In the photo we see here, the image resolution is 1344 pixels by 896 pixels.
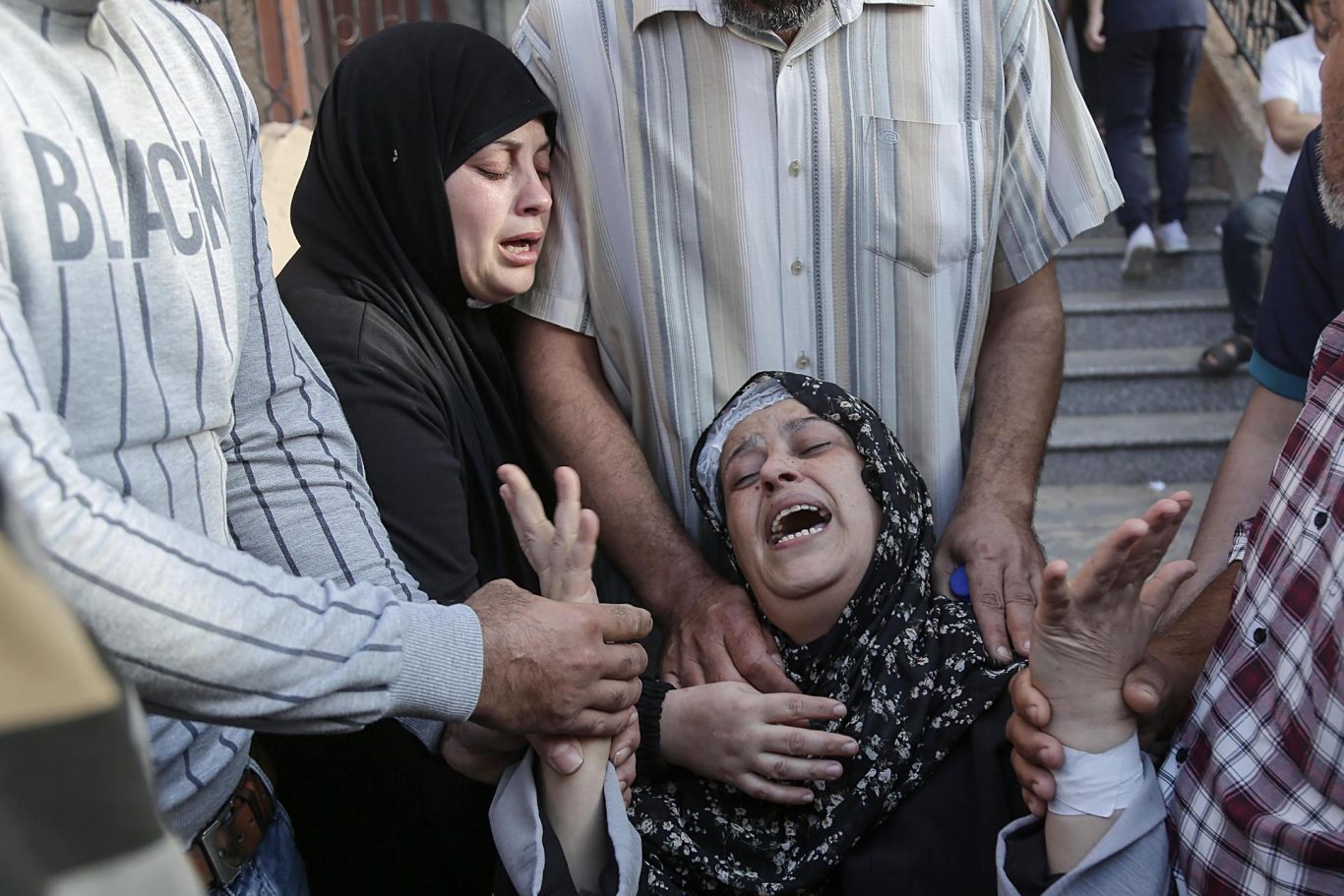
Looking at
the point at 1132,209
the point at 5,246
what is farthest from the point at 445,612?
the point at 1132,209

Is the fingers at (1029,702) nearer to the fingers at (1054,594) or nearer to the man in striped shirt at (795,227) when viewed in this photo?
the fingers at (1054,594)

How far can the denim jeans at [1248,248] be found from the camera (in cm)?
609

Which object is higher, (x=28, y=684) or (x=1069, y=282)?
(x=28, y=684)

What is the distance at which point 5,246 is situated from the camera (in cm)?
128

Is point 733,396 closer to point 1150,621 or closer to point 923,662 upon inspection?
point 923,662

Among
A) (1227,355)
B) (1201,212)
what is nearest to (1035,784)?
(1227,355)

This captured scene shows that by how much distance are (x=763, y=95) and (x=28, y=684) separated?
6.70ft

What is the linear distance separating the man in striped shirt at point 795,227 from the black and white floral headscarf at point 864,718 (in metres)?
0.17

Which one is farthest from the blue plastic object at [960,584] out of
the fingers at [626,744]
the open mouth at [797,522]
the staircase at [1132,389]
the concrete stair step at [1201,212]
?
the concrete stair step at [1201,212]

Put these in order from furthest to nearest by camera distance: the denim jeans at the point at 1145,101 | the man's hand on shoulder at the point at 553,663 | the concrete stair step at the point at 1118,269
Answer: the concrete stair step at the point at 1118,269 → the denim jeans at the point at 1145,101 → the man's hand on shoulder at the point at 553,663

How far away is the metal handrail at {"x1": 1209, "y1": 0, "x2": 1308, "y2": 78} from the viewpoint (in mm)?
7945

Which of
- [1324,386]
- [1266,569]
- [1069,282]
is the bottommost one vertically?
[1069,282]

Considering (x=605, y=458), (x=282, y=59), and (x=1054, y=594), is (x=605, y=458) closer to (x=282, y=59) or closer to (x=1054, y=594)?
(x=1054, y=594)

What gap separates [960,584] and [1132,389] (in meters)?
4.58
